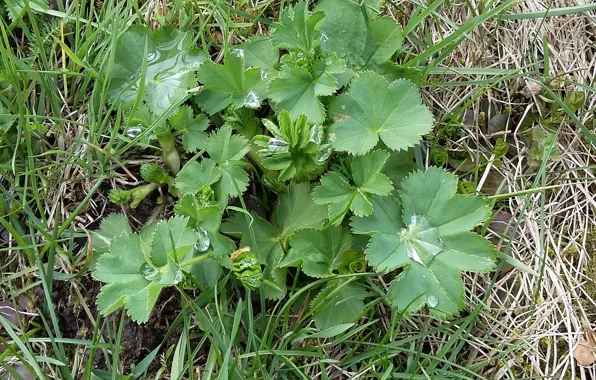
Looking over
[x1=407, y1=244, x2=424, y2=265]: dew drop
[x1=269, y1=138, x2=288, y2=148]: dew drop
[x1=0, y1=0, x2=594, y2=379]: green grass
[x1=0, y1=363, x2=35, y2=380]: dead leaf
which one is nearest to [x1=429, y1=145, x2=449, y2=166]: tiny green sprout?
[x1=0, y1=0, x2=594, y2=379]: green grass

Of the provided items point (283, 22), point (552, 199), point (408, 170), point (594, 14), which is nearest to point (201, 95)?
point (283, 22)

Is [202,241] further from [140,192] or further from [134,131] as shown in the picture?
[134,131]

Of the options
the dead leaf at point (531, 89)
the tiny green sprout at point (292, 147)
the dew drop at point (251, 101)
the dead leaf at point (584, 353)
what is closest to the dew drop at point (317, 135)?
the tiny green sprout at point (292, 147)

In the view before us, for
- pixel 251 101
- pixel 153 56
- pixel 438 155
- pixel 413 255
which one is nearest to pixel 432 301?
pixel 413 255

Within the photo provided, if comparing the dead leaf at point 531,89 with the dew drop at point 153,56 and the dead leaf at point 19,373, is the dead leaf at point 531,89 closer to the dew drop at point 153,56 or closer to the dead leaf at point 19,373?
the dew drop at point 153,56

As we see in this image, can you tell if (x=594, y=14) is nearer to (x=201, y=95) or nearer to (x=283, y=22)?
(x=283, y=22)

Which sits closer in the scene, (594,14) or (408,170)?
(408,170)

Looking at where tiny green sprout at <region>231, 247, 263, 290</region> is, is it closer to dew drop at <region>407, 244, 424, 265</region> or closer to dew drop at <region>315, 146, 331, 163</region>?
dew drop at <region>315, 146, 331, 163</region>
